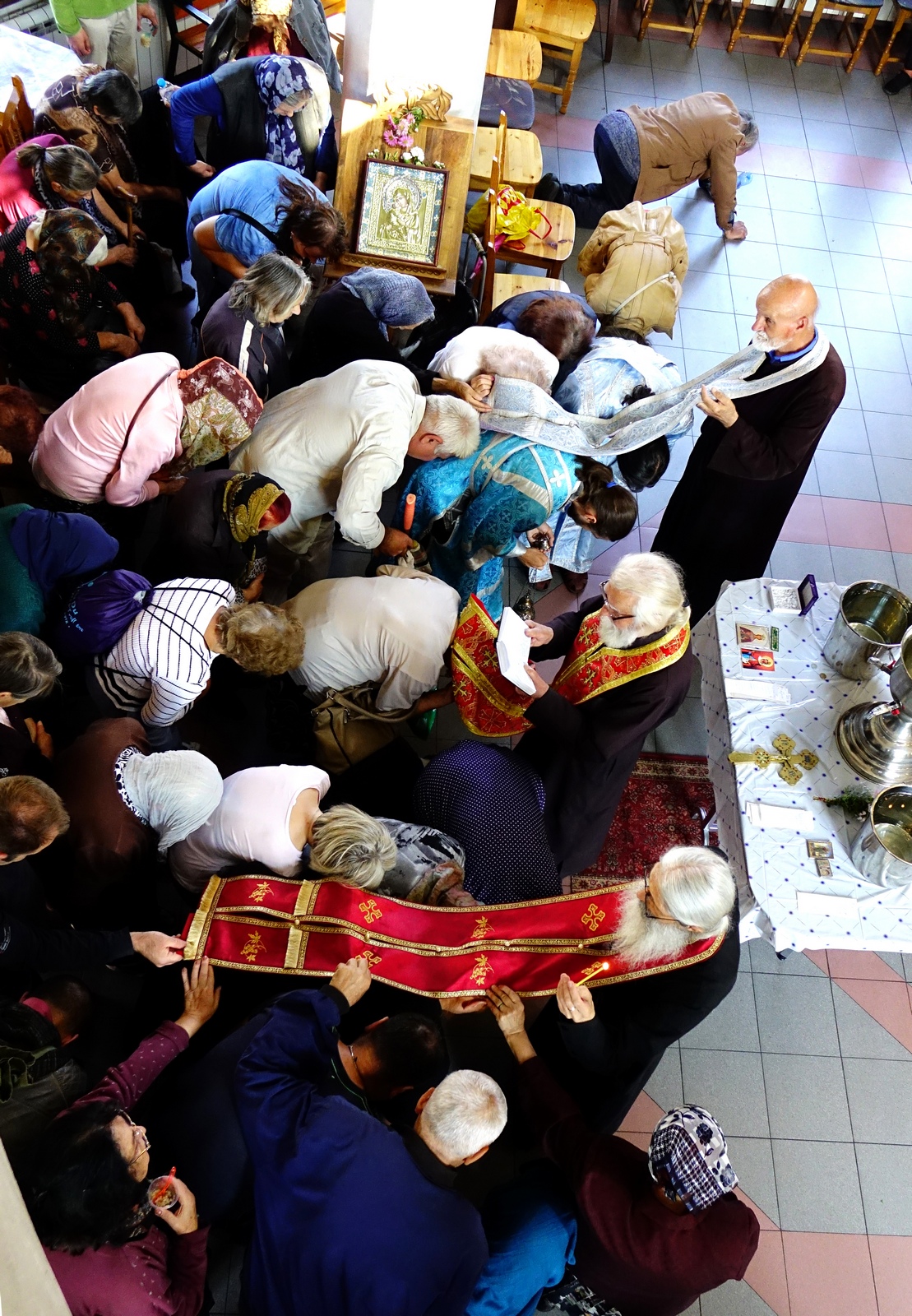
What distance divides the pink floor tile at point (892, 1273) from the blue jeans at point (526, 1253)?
5.38ft

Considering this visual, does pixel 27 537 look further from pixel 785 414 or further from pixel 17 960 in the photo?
pixel 785 414

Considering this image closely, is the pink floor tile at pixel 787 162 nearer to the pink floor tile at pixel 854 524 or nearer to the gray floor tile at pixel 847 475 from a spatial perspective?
the gray floor tile at pixel 847 475

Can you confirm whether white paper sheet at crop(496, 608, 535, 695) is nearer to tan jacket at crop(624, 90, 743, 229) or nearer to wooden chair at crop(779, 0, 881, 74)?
tan jacket at crop(624, 90, 743, 229)

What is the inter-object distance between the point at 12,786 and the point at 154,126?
4654mm

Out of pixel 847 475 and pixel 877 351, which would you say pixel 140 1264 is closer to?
pixel 847 475

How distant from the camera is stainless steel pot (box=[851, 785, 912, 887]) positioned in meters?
3.58

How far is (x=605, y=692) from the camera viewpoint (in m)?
3.60

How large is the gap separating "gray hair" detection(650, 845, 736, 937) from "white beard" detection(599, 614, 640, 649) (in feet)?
2.85

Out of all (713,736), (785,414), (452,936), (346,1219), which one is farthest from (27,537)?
(785,414)

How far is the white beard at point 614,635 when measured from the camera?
3.44m

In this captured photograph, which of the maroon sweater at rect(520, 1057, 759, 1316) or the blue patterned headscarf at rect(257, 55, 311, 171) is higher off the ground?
the blue patterned headscarf at rect(257, 55, 311, 171)

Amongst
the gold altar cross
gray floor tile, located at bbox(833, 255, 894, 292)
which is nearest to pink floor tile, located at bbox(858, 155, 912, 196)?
gray floor tile, located at bbox(833, 255, 894, 292)

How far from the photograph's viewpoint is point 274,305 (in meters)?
4.18

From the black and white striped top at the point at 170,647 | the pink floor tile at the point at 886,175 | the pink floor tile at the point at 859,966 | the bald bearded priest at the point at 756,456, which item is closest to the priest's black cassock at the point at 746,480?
the bald bearded priest at the point at 756,456
